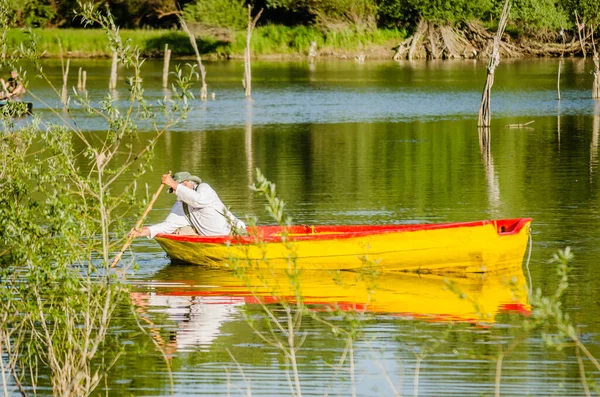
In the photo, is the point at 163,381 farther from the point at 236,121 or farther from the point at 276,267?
the point at 236,121

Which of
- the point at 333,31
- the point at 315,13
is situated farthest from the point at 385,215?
the point at 315,13

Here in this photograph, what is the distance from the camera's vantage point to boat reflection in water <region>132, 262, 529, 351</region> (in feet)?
43.2

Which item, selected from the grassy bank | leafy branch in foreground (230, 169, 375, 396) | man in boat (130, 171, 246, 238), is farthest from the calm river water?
the grassy bank

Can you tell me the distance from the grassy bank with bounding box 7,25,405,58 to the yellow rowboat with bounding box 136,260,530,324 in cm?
6155

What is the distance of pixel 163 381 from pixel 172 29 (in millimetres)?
70829

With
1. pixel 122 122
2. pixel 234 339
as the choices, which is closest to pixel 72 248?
pixel 122 122

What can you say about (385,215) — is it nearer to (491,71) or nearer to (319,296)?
(319,296)

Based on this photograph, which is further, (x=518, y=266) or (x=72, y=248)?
(x=518, y=266)

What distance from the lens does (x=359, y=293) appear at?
575 inches

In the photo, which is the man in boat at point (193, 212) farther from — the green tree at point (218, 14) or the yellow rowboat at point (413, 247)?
the green tree at point (218, 14)

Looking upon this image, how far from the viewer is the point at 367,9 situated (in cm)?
8100

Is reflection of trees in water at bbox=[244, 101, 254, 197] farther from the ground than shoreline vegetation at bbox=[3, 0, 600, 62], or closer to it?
closer to it

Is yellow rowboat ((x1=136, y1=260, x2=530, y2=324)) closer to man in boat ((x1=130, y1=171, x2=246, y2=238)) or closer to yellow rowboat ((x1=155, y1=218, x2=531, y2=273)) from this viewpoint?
yellow rowboat ((x1=155, y1=218, x2=531, y2=273))

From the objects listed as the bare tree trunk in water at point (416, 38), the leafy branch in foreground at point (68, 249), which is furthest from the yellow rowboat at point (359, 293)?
the bare tree trunk in water at point (416, 38)
